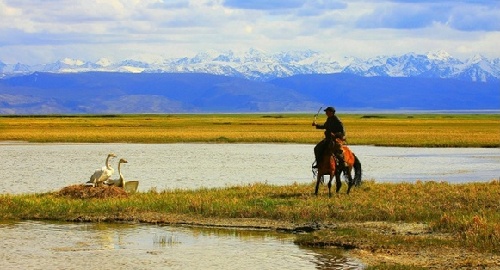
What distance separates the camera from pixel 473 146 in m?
60.6

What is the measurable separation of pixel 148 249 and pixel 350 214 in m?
5.38

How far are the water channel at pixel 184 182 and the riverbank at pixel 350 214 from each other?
0.79 metres

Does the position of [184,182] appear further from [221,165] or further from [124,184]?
[221,165]

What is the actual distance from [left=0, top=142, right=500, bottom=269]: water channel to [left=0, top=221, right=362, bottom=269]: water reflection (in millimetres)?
20

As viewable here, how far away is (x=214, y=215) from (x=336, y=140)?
3984 millimetres

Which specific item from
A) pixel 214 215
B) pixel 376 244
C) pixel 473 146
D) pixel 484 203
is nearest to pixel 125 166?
pixel 214 215

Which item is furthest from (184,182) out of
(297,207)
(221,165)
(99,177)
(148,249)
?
(148,249)

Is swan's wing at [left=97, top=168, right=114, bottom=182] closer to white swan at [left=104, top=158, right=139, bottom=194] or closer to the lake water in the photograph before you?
white swan at [left=104, top=158, right=139, bottom=194]

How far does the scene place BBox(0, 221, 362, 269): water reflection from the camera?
1562cm

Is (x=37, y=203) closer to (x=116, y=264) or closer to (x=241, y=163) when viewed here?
(x=116, y=264)

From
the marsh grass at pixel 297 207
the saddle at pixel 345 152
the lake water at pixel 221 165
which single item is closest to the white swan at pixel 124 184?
the marsh grass at pixel 297 207

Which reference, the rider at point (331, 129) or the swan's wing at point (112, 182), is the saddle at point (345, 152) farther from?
the swan's wing at point (112, 182)

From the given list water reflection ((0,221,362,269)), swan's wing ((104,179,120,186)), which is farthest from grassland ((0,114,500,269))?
swan's wing ((104,179,120,186))

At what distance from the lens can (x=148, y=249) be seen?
56.1ft
